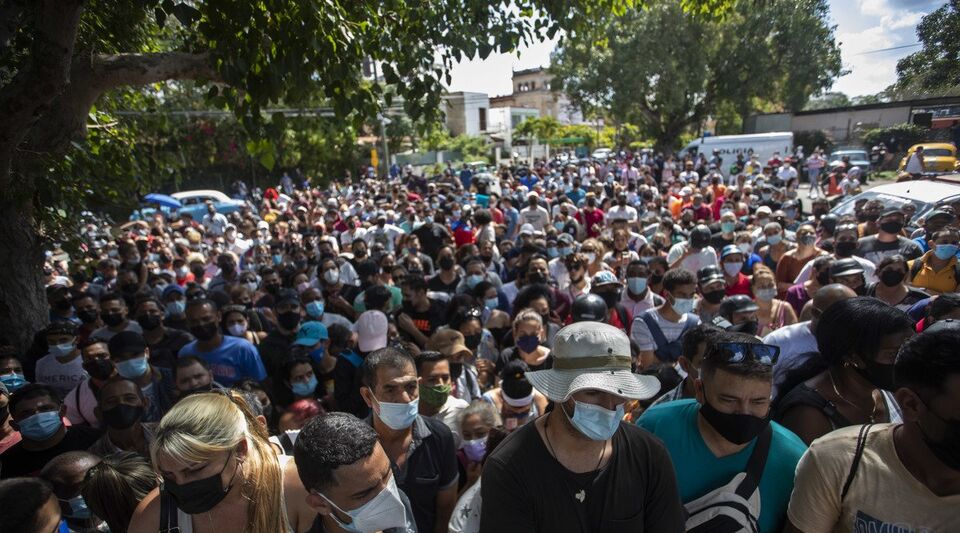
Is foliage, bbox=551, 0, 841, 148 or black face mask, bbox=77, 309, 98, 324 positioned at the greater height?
foliage, bbox=551, 0, 841, 148

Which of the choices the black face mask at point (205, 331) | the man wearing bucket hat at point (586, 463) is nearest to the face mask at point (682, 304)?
the man wearing bucket hat at point (586, 463)

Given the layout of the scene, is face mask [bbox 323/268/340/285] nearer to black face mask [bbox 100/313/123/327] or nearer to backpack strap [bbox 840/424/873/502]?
black face mask [bbox 100/313/123/327]

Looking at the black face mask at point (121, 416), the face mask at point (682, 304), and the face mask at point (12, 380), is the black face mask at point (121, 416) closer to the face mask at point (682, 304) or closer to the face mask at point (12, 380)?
the face mask at point (12, 380)

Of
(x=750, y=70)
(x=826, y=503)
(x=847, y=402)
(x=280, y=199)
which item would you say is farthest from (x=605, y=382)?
(x=750, y=70)

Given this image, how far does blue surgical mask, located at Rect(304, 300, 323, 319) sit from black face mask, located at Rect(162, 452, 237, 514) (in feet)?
12.1

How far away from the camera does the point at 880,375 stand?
2.44 metres

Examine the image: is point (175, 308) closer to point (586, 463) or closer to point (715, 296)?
point (715, 296)

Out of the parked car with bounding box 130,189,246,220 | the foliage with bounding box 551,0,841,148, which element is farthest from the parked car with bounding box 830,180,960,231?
the foliage with bounding box 551,0,841,148

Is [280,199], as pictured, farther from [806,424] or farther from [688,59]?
[688,59]

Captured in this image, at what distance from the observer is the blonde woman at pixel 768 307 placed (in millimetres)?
5109

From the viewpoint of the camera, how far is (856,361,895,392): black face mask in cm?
244

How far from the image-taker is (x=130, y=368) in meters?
4.43

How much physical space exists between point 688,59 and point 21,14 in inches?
1306

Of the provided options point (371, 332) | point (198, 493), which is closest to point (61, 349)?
point (371, 332)
